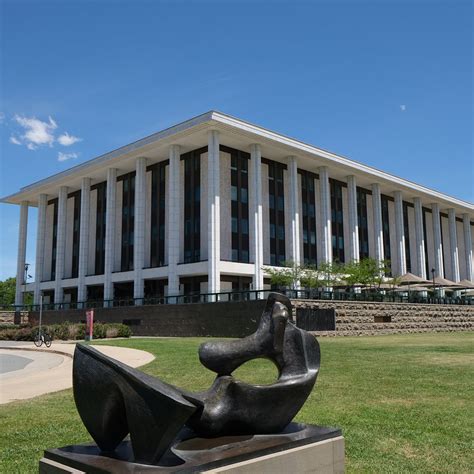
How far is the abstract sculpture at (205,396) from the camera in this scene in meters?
4.28

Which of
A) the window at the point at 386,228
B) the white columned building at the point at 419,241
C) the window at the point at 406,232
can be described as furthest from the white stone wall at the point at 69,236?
the white columned building at the point at 419,241

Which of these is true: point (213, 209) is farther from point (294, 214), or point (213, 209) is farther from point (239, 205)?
point (294, 214)

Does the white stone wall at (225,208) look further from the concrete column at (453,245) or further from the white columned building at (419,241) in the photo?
the concrete column at (453,245)

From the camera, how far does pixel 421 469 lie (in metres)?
6.18

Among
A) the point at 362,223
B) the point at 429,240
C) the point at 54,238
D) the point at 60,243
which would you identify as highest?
the point at 362,223

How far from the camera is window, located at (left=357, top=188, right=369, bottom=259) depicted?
197ft

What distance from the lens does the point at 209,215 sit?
44375 millimetres

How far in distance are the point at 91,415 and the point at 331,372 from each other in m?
10.2

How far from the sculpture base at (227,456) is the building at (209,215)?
3767 centimetres

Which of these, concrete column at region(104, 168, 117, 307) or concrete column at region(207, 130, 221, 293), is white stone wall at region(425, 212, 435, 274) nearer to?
concrete column at region(207, 130, 221, 293)

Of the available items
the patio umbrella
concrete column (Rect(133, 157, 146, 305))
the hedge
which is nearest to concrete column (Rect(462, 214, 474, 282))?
the patio umbrella

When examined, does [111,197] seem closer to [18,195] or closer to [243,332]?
[18,195]

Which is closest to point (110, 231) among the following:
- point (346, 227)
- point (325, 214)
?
point (325, 214)

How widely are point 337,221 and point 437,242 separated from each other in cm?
1924
